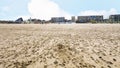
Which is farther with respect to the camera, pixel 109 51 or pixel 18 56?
pixel 109 51

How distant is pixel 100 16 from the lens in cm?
13362

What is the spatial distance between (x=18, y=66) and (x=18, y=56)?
1.38m

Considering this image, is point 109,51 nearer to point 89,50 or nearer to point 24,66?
point 89,50

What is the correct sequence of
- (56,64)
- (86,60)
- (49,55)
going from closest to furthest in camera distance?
(56,64) < (86,60) < (49,55)

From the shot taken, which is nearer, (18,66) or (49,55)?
(18,66)

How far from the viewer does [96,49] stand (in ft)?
33.2

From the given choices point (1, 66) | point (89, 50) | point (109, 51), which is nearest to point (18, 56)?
point (1, 66)

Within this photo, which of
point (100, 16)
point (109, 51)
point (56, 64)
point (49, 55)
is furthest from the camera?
point (100, 16)

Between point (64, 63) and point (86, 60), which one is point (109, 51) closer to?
point (86, 60)

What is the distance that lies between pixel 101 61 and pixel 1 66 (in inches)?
149

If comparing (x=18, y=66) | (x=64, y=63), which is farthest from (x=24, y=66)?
(x=64, y=63)

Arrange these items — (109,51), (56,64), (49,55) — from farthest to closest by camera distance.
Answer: (109,51) → (49,55) → (56,64)

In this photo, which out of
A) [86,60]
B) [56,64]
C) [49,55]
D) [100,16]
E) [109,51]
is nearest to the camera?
[56,64]

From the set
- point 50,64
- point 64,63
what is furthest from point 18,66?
point 64,63
